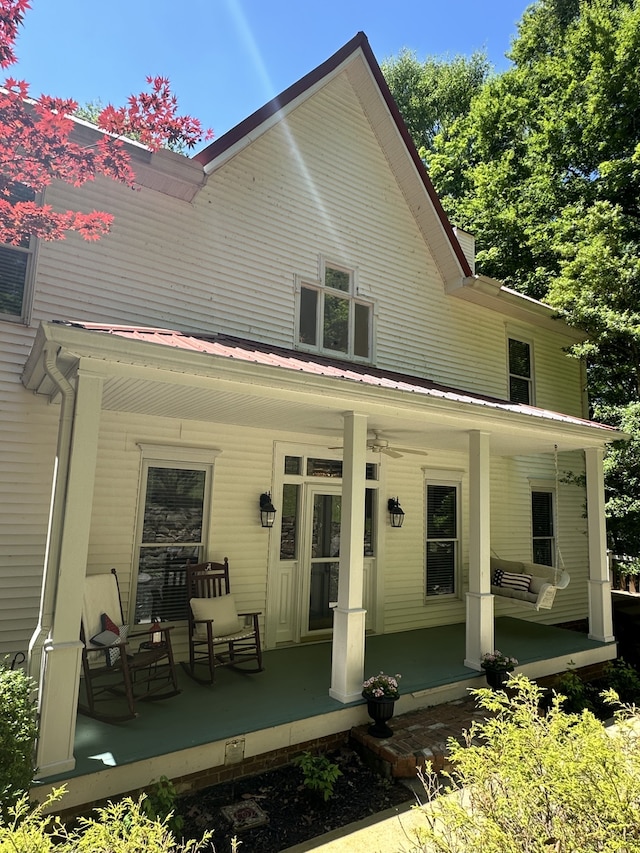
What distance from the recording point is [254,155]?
281 inches

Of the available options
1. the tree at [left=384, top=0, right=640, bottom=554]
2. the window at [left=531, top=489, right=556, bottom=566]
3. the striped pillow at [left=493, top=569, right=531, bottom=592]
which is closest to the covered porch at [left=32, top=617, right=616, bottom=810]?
the striped pillow at [left=493, top=569, right=531, bottom=592]

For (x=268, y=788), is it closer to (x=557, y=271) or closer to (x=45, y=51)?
(x=45, y=51)

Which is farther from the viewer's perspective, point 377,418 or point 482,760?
point 377,418

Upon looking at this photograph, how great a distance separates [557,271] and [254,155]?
1017cm

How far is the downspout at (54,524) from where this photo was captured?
3.69 meters

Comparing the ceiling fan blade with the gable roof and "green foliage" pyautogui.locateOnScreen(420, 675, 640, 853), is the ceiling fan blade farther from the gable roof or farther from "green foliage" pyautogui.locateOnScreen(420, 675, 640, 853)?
"green foliage" pyautogui.locateOnScreen(420, 675, 640, 853)

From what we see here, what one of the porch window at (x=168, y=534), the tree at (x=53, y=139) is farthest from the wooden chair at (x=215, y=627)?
the tree at (x=53, y=139)

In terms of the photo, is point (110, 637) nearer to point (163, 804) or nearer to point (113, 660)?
point (113, 660)

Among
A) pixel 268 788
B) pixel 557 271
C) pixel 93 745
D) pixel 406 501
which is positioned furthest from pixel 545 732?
pixel 557 271

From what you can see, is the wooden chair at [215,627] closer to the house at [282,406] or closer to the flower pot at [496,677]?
the house at [282,406]

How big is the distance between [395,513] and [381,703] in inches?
133

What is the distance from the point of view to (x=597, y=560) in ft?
26.1

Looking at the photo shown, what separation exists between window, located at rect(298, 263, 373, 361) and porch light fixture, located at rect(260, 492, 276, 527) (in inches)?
89.4

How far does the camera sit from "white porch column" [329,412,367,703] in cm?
489
